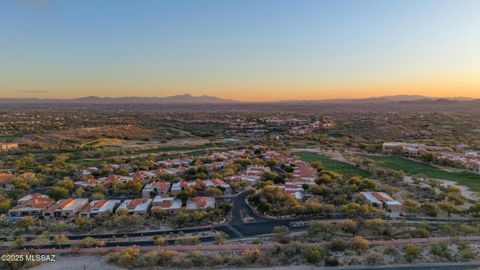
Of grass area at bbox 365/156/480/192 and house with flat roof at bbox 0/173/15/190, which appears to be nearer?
house with flat roof at bbox 0/173/15/190

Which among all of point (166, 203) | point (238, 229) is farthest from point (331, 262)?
point (166, 203)

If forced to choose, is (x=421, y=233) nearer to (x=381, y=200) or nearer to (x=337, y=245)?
(x=337, y=245)

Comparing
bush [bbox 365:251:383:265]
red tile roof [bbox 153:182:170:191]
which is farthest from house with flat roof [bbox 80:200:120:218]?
bush [bbox 365:251:383:265]

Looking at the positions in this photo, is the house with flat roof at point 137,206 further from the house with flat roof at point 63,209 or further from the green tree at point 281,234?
the green tree at point 281,234

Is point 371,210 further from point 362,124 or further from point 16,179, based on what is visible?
point 362,124

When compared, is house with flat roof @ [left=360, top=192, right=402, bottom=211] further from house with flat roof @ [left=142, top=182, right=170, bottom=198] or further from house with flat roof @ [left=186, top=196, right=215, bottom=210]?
house with flat roof @ [left=142, top=182, right=170, bottom=198]

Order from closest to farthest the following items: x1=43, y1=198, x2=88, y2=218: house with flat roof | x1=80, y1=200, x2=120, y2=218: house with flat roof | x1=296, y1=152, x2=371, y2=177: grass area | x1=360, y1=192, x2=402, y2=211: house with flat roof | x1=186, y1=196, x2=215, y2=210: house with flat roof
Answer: x1=80, y1=200, x2=120, y2=218: house with flat roof < x1=43, y1=198, x2=88, y2=218: house with flat roof < x1=186, y1=196, x2=215, y2=210: house with flat roof < x1=360, y1=192, x2=402, y2=211: house with flat roof < x1=296, y1=152, x2=371, y2=177: grass area
